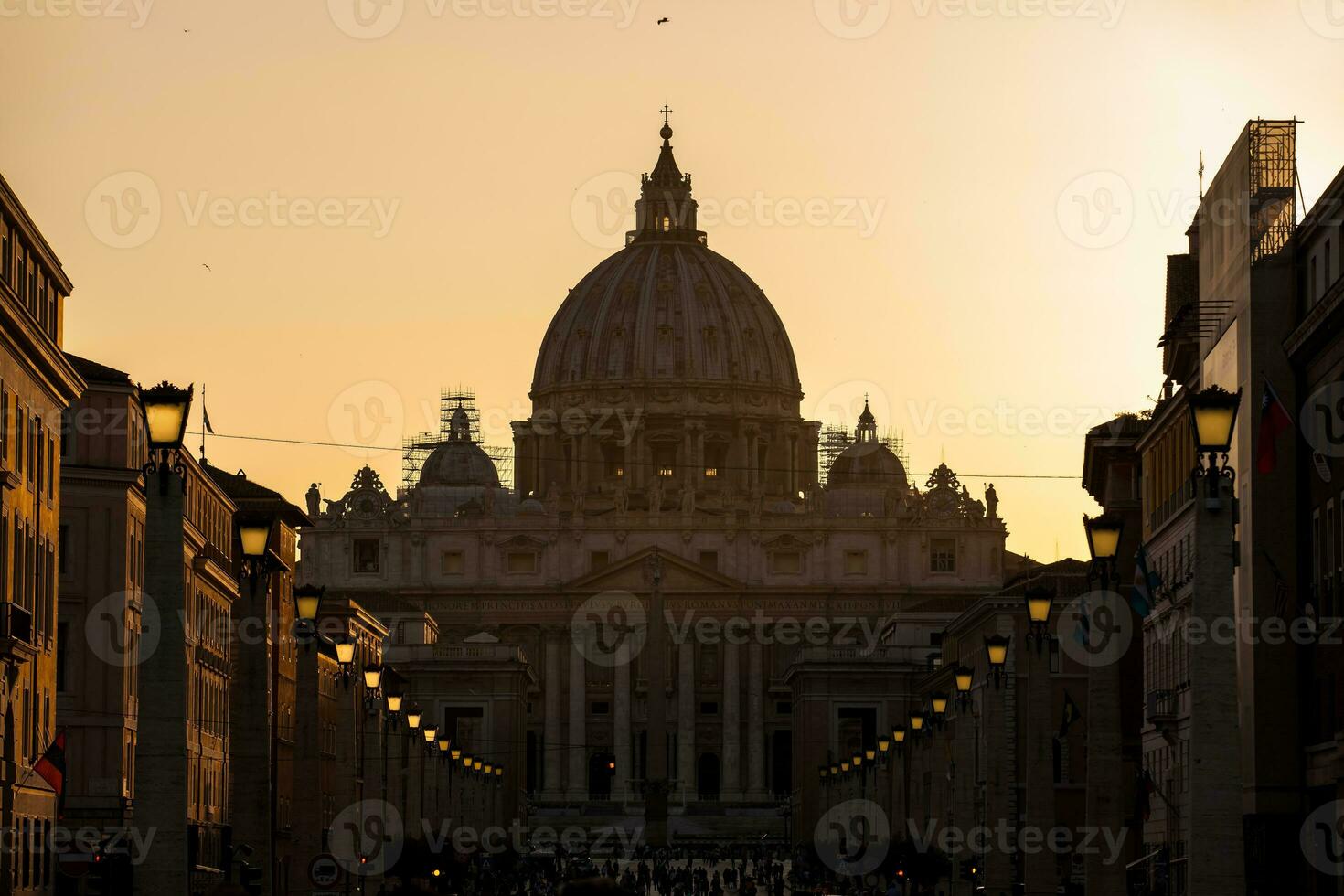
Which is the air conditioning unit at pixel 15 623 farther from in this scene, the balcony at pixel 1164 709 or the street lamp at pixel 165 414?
the balcony at pixel 1164 709

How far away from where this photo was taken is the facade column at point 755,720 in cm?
19650

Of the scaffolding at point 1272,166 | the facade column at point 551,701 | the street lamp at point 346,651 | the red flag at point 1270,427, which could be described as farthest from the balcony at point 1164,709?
the facade column at point 551,701

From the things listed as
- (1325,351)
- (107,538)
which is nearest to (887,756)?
(107,538)

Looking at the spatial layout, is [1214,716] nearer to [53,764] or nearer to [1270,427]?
[1270,427]

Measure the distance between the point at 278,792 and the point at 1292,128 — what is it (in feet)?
154

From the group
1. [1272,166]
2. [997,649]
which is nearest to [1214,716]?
[997,649]

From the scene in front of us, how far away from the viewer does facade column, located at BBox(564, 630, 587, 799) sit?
194250mm

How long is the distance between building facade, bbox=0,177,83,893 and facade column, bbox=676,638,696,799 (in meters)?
142

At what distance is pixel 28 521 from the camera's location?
5044 centimetres

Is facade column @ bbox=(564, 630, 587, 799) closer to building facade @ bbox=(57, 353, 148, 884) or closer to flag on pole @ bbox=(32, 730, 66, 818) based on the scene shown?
building facade @ bbox=(57, 353, 148, 884)

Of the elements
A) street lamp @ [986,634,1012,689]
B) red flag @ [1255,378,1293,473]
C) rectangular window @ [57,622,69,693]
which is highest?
red flag @ [1255,378,1293,473]

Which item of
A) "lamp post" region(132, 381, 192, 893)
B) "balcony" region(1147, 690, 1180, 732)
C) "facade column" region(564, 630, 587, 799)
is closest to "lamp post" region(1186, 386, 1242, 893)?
"lamp post" region(132, 381, 192, 893)

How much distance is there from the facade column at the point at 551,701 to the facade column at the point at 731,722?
10801 mm

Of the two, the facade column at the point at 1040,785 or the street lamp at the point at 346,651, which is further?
the street lamp at the point at 346,651
